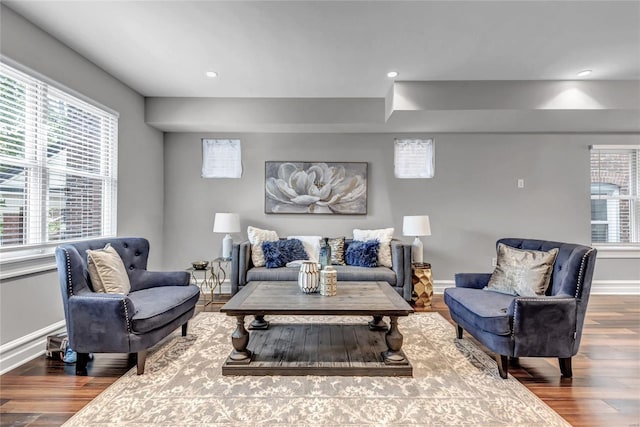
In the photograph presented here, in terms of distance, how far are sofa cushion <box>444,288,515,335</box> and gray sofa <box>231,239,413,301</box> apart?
2.78 ft

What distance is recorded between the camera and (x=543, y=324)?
6.87ft

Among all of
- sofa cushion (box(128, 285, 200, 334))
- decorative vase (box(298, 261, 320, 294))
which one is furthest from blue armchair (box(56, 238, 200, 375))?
decorative vase (box(298, 261, 320, 294))

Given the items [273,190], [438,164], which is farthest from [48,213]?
[438,164]

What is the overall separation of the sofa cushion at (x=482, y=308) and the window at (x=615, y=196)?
3319 millimetres

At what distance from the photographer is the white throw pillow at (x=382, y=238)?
12.8 ft

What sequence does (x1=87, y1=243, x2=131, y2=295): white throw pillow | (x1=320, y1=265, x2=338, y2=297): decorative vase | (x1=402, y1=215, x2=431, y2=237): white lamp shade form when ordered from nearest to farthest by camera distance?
(x1=87, y1=243, x2=131, y2=295): white throw pillow → (x1=320, y1=265, x2=338, y2=297): decorative vase → (x1=402, y1=215, x2=431, y2=237): white lamp shade

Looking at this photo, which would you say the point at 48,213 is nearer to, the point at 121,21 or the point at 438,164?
the point at 121,21

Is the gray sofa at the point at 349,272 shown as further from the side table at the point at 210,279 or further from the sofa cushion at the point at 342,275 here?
the side table at the point at 210,279

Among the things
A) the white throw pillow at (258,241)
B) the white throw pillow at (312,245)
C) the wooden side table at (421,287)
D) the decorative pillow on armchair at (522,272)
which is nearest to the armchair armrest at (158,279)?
the white throw pillow at (258,241)

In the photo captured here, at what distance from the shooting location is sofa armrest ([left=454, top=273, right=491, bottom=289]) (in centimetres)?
289

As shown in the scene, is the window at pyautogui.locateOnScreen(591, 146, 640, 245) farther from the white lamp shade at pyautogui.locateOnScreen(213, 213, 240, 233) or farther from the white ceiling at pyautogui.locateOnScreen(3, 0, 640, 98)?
the white lamp shade at pyautogui.locateOnScreen(213, 213, 240, 233)

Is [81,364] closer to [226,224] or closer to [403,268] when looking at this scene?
[226,224]

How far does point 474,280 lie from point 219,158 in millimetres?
3688

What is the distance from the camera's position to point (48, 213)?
2711 mm
